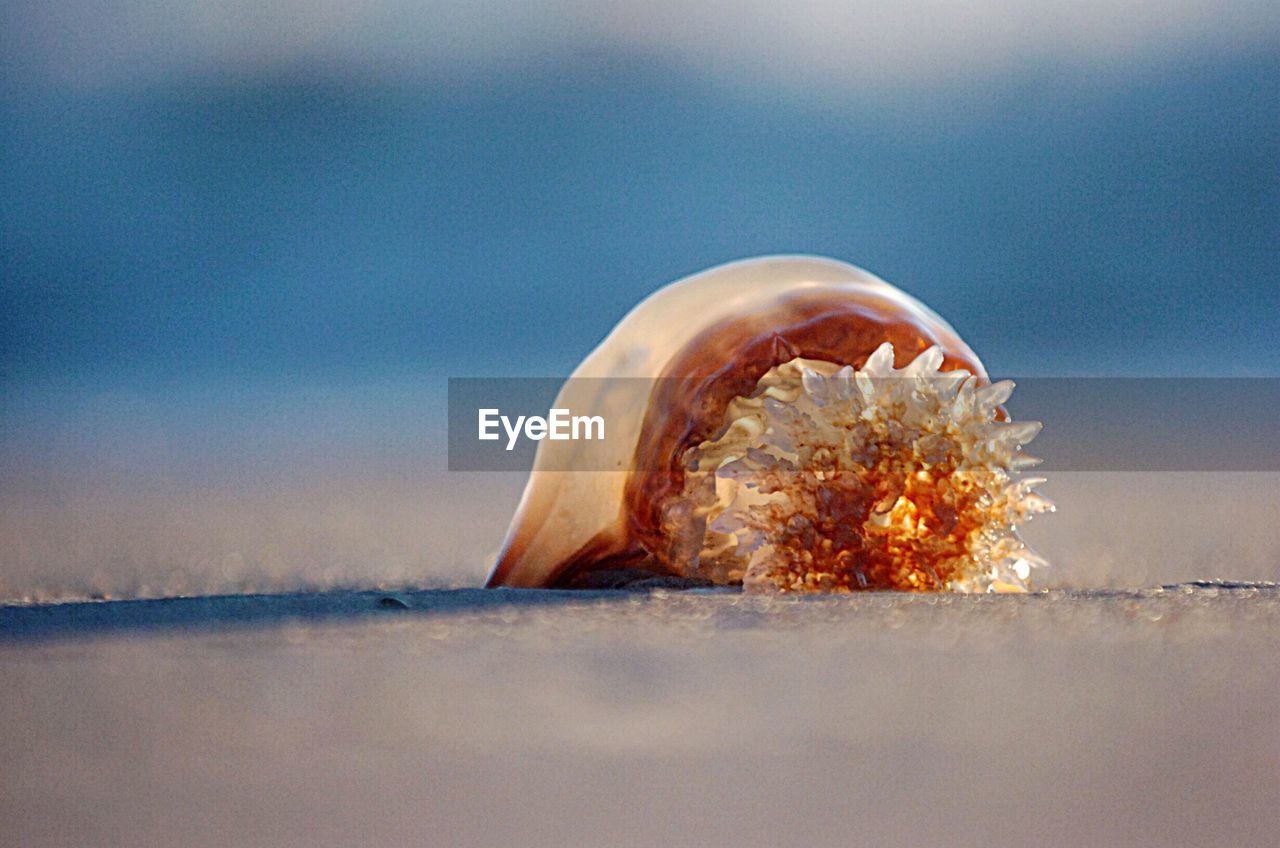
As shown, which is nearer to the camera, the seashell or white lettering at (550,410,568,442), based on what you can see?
the seashell

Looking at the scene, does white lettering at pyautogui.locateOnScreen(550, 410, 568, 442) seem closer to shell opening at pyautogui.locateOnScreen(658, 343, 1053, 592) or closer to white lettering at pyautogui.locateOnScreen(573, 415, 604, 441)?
white lettering at pyautogui.locateOnScreen(573, 415, 604, 441)

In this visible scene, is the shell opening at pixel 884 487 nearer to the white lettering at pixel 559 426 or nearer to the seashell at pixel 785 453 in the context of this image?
the seashell at pixel 785 453

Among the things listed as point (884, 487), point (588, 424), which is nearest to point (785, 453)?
point (884, 487)

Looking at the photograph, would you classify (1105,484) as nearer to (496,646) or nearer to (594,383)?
(594,383)

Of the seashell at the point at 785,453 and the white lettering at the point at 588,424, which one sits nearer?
the seashell at the point at 785,453

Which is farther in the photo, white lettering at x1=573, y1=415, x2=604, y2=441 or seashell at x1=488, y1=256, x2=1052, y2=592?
white lettering at x1=573, y1=415, x2=604, y2=441

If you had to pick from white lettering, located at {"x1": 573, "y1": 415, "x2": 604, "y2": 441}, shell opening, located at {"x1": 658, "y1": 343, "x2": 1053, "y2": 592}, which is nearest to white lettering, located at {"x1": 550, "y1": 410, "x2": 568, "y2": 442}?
white lettering, located at {"x1": 573, "y1": 415, "x2": 604, "y2": 441}

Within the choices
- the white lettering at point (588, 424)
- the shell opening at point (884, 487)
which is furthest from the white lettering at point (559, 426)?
the shell opening at point (884, 487)

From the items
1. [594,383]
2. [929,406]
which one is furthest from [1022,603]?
[594,383]

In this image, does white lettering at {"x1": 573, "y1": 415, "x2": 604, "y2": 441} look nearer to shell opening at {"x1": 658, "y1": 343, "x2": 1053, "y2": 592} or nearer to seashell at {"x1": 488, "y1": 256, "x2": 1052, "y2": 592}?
seashell at {"x1": 488, "y1": 256, "x2": 1052, "y2": 592}
